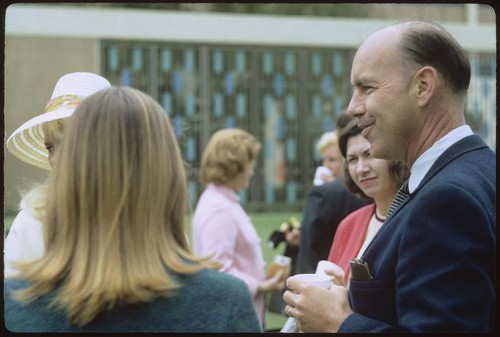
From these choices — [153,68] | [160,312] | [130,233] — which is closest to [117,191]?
Answer: [130,233]

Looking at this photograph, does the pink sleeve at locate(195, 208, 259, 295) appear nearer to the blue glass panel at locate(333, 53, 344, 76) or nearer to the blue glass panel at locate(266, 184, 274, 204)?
the blue glass panel at locate(266, 184, 274, 204)

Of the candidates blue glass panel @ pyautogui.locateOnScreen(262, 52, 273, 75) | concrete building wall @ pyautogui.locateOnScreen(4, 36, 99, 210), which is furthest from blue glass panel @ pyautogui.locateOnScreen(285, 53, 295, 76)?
concrete building wall @ pyautogui.locateOnScreen(4, 36, 99, 210)

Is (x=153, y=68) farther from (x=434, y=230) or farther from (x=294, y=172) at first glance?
(x=434, y=230)

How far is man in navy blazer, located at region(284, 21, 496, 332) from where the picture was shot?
138 cm

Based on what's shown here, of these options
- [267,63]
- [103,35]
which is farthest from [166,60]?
[267,63]

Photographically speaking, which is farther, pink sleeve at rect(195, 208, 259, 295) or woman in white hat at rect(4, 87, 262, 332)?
pink sleeve at rect(195, 208, 259, 295)

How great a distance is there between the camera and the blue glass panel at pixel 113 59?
11.4m

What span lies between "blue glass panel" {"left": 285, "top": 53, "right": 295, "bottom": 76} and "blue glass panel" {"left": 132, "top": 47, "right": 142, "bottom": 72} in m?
2.27

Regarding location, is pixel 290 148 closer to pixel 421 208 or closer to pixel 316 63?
pixel 316 63

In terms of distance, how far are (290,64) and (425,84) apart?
10.7m

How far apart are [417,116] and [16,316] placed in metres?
0.86

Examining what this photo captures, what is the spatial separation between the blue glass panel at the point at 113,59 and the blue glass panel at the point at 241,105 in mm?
1891

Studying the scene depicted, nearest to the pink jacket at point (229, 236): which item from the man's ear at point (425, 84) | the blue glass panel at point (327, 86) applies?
the man's ear at point (425, 84)

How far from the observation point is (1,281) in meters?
1.47
